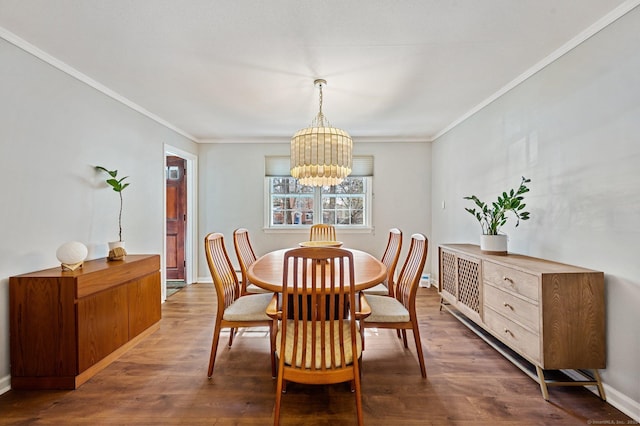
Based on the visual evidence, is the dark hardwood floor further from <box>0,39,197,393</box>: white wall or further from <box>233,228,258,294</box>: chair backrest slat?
<box>233,228,258,294</box>: chair backrest slat

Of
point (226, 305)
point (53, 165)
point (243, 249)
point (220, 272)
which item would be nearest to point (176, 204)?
point (243, 249)

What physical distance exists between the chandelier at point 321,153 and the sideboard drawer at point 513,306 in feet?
5.17

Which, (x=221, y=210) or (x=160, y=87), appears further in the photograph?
(x=221, y=210)

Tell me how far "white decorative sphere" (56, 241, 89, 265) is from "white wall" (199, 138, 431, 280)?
8.35 ft

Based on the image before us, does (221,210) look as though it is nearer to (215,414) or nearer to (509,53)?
(215,414)

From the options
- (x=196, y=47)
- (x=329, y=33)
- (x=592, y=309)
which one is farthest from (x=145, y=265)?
(x=592, y=309)

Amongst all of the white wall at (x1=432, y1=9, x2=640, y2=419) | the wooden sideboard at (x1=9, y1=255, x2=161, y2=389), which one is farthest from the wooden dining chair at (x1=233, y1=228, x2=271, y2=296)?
the white wall at (x1=432, y1=9, x2=640, y2=419)

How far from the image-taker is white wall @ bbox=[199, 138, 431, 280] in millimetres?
4641

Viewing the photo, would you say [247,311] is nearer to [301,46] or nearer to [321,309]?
[321,309]

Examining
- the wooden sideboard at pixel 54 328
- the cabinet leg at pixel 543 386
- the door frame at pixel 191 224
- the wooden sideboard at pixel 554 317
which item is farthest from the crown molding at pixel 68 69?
the cabinet leg at pixel 543 386

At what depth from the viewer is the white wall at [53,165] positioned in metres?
1.92

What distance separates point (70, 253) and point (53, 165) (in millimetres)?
739

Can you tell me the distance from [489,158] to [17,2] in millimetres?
3854

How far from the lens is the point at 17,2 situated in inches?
62.7
